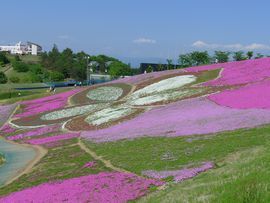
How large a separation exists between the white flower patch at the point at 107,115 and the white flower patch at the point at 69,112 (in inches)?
192

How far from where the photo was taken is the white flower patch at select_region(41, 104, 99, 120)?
60.6 metres

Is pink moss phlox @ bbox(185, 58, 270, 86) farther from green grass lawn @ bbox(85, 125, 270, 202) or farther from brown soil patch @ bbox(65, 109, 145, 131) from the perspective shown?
green grass lawn @ bbox(85, 125, 270, 202)

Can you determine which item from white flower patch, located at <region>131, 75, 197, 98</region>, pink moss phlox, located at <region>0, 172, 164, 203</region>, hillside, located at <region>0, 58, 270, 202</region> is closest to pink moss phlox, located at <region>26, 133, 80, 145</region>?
hillside, located at <region>0, 58, 270, 202</region>

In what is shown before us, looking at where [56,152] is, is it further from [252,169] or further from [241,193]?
[241,193]

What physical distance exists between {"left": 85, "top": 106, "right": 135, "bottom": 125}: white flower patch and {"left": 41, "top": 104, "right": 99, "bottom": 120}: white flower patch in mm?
4868

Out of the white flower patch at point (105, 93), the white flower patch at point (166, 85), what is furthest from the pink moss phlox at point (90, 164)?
the white flower patch at point (105, 93)

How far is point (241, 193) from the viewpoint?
11617 mm

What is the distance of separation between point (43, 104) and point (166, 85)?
813 inches

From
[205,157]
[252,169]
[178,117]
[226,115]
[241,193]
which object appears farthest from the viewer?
[178,117]

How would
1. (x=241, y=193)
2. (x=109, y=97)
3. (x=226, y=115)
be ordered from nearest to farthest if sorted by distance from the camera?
(x=241, y=193) → (x=226, y=115) → (x=109, y=97)

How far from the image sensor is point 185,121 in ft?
131

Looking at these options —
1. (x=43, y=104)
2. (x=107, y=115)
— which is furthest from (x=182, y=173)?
(x=43, y=104)

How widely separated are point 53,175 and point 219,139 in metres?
11.6

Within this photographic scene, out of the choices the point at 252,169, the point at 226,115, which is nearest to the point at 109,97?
the point at 226,115
